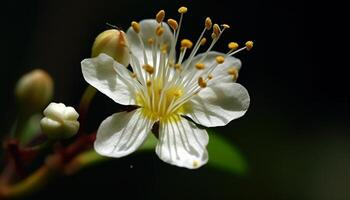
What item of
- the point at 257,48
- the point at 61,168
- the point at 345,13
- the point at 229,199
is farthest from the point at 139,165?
the point at 345,13

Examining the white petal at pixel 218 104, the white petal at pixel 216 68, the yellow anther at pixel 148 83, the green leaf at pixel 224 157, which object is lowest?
the green leaf at pixel 224 157

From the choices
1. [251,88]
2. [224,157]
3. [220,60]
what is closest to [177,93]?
[220,60]

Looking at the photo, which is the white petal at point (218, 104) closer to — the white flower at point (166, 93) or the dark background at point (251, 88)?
the white flower at point (166, 93)

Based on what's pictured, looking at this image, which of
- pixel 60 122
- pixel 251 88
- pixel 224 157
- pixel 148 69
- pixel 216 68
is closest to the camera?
pixel 60 122

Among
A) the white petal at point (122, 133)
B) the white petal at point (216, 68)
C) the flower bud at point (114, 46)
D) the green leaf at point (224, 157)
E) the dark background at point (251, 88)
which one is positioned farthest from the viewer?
the dark background at point (251, 88)

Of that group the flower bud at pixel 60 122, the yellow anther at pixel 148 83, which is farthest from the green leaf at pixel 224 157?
the flower bud at pixel 60 122

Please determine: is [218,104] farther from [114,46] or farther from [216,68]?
[114,46]
